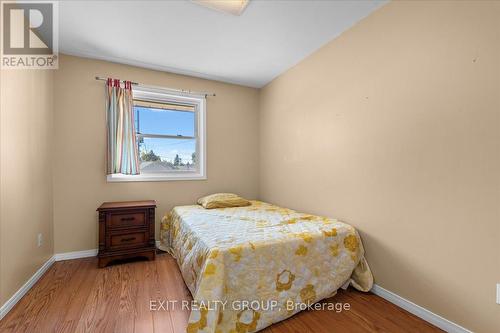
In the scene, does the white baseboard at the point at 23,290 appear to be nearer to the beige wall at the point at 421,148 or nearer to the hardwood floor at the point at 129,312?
the hardwood floor at the point at 129,312

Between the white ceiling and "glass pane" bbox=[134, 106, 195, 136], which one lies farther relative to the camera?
"glass pane" bbox=[134, 106, 195, 136]

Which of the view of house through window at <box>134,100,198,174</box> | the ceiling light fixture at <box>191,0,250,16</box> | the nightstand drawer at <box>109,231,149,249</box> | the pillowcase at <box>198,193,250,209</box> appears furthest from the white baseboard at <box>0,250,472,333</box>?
the ceiling light fixture at <box>191,0,250,16</box>

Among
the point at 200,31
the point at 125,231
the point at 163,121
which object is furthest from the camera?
the point at 163,121

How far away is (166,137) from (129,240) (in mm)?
1458

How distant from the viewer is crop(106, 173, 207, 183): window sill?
2828 mm

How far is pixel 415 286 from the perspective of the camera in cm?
167

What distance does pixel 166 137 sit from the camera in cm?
325

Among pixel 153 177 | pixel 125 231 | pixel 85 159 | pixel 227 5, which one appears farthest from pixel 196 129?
pixel 227 5

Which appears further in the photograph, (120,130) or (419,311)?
(120,130)

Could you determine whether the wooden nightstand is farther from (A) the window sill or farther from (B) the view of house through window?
(B) the view of house through window

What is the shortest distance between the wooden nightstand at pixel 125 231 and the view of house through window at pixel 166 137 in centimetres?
73

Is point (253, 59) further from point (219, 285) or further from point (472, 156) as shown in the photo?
point (219, 285)

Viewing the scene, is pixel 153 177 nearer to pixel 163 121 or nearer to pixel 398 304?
pixel 163 121

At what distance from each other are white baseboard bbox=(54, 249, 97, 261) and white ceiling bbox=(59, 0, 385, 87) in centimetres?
235
